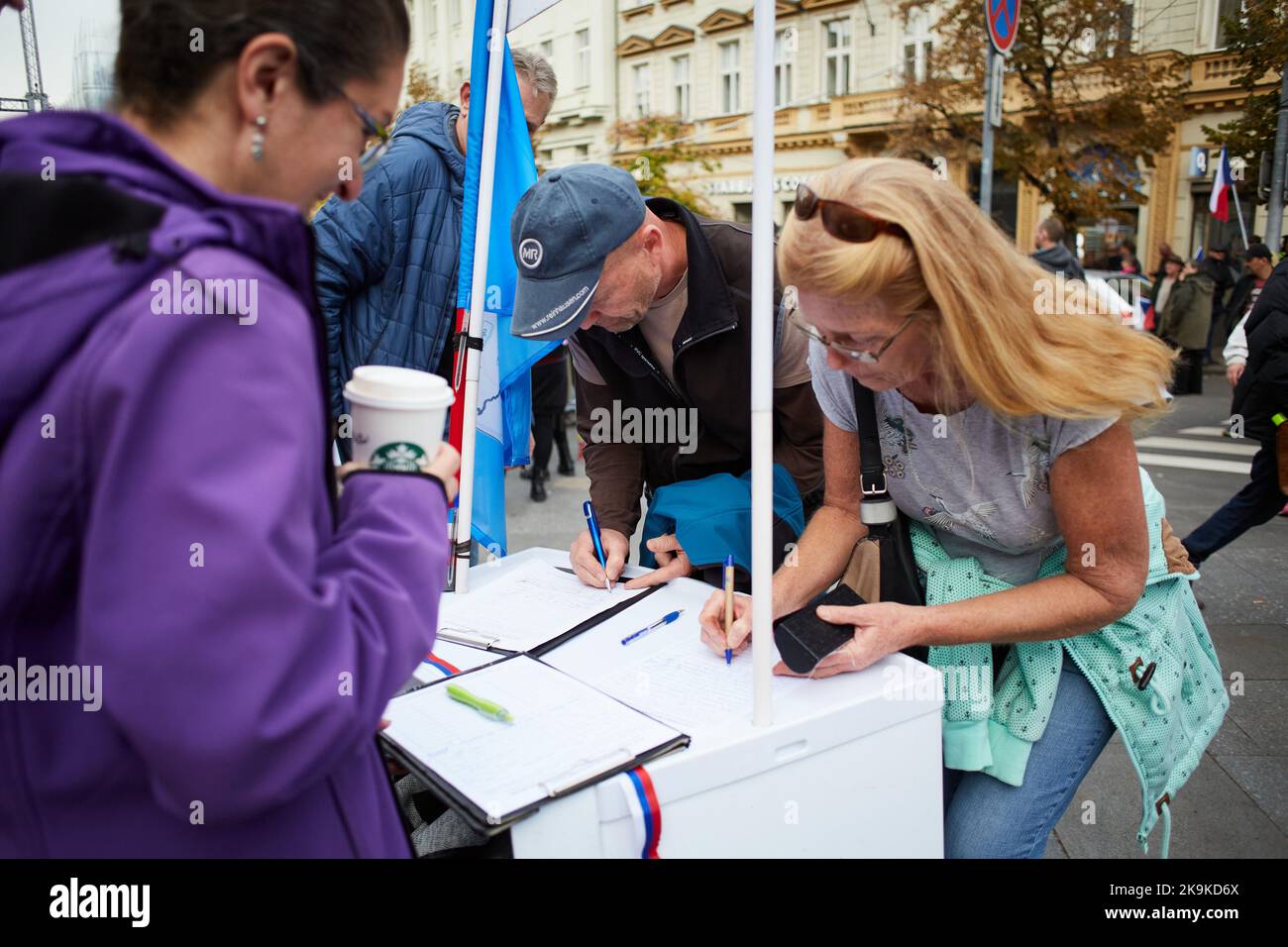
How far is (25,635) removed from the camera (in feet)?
2.66

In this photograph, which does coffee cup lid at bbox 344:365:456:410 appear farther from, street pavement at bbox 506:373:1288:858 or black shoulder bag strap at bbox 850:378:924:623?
street pavement at bbox 506:373:1288:858

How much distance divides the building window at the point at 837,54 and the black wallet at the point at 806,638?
2258 centimetres

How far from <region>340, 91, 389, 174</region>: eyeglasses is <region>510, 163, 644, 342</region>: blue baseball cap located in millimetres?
932

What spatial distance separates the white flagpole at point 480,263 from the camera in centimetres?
235

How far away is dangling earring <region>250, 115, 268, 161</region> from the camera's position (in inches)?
32.6

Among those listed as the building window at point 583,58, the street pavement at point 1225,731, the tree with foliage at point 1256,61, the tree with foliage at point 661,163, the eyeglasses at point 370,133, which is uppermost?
the building window at point 583,58

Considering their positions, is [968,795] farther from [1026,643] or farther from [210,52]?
[210,52]

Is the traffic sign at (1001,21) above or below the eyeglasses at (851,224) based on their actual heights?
above

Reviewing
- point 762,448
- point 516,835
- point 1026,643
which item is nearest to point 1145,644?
point 1026,643

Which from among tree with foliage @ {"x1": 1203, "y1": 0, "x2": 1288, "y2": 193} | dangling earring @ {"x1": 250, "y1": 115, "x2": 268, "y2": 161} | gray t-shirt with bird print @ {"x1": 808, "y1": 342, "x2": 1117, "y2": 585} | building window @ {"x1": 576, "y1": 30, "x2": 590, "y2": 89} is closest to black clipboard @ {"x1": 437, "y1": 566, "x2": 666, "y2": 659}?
gray t-shirt with bird print @ {"x1": 808, "y1": 342, "x2": 1117, "y2": 585}

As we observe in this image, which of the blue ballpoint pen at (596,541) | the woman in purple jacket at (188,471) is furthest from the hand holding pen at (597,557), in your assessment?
the woman in purple jacket at (188,471)

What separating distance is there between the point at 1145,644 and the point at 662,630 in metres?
0.84

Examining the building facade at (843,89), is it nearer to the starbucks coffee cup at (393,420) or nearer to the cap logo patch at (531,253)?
the cap logo patch at (531,253)
